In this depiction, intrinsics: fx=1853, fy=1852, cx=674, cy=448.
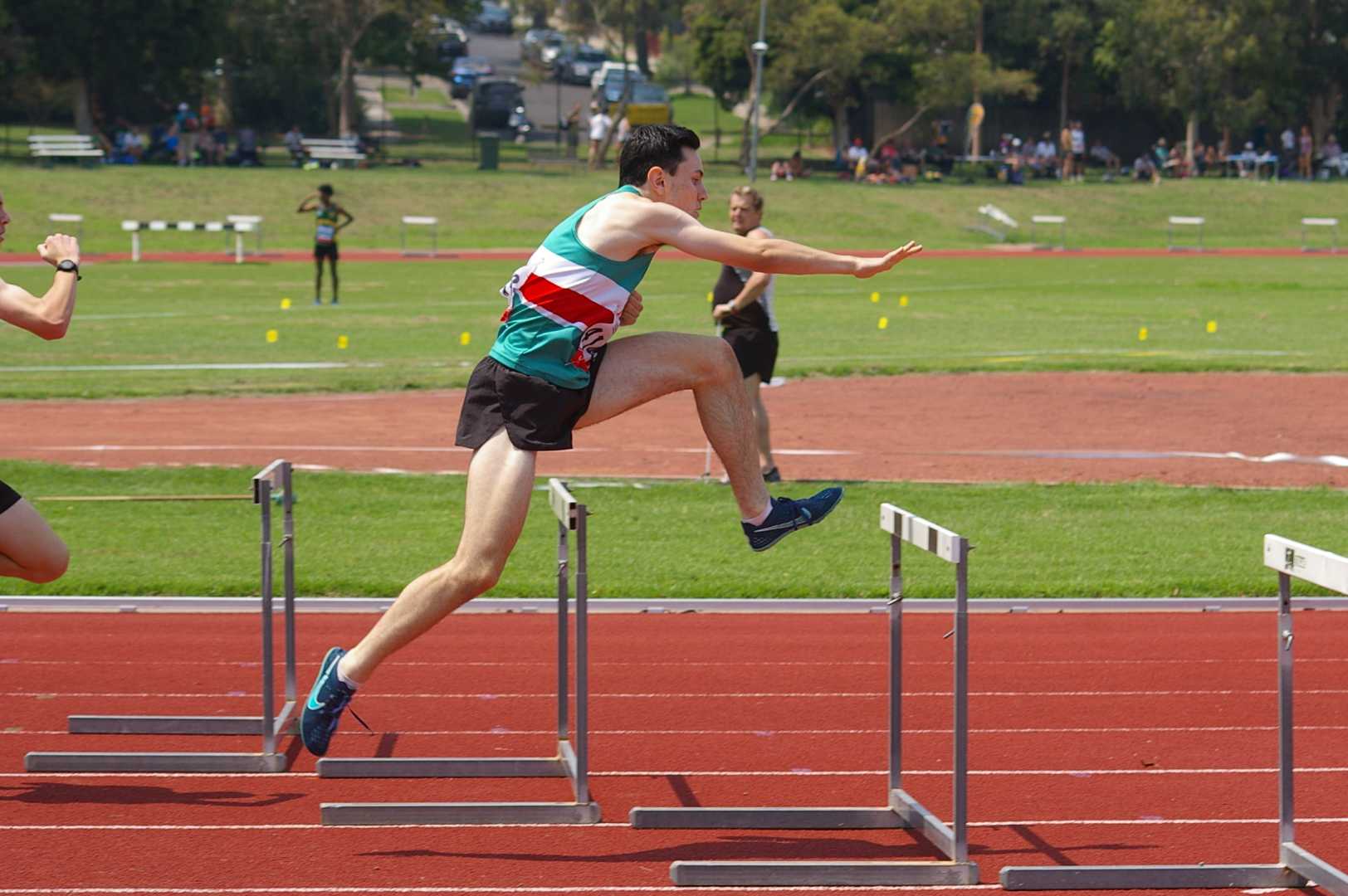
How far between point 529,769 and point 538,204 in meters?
42.5

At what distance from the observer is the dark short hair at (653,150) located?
5.70m

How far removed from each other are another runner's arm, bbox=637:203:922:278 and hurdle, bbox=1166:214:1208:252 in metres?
40.0

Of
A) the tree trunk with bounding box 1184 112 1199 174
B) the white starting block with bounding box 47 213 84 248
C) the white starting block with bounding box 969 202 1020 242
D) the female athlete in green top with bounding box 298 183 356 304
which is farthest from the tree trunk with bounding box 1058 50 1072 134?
the female athlete in green top with bounding box 298 183 356 304

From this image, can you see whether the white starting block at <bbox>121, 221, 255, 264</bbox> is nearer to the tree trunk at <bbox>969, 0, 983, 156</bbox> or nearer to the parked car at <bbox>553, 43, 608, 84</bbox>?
the tree trunk at <bbox>969, 0, 983, 156</bbox>

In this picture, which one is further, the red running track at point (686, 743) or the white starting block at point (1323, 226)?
the white starting block at point (1323, 226)

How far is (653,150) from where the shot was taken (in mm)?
5695

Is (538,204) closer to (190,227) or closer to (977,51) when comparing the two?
(190,227)

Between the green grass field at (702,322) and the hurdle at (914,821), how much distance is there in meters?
13.5

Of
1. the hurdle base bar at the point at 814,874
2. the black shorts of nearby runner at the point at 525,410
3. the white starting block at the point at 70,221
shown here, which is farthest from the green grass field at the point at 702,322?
the hurdle base bar at the point at 814,874

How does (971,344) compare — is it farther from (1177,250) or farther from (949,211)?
(949,211)

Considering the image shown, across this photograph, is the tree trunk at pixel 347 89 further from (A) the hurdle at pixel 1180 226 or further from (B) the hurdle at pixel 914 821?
(B) the hurdle at pixel 914 821

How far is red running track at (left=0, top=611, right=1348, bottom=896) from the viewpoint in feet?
18.7

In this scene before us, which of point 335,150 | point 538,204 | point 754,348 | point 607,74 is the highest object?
point 607,74

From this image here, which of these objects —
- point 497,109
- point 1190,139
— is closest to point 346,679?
point 1190,139
